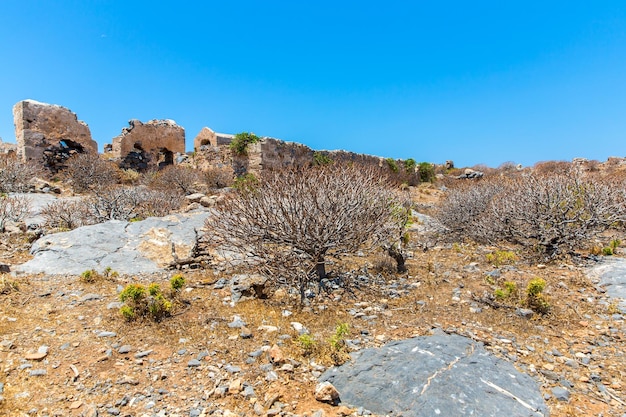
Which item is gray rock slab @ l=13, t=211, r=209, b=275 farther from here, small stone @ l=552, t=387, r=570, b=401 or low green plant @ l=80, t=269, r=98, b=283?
small stone @ l=552, t=387, r=570, b=401

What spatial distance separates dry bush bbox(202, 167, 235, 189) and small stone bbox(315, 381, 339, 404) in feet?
38.3

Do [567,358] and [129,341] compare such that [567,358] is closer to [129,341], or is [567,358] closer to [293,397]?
[293,397]

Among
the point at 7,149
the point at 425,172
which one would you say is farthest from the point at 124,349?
the point at 7,149

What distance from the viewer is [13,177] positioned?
9.98m

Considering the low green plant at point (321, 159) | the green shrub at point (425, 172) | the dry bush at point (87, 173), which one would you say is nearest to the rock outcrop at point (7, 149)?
the dry bush at point (87, 173)

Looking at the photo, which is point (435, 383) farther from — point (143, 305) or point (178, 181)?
point (178, 181)

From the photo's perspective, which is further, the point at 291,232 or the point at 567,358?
the point at 291,232

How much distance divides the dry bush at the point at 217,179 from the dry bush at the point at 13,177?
529 cm

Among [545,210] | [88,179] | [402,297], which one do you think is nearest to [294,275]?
[402,297]

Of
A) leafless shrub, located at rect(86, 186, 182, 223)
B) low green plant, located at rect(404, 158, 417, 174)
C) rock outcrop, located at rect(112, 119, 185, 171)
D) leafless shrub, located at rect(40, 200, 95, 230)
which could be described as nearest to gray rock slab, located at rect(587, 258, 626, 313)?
leafless shrub, located at rect(86, 186, 182, 223)

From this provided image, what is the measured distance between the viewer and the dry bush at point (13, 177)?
9766mm

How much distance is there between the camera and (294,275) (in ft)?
13.7

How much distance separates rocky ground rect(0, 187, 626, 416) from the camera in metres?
2.41

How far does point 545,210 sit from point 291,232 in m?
4.61
